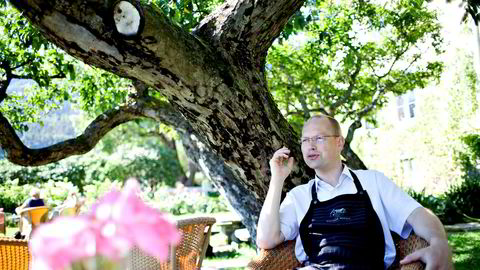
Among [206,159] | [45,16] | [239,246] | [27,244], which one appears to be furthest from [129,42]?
[239,246]

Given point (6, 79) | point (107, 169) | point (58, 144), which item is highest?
point (6, 79)

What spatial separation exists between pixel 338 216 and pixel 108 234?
2140mm

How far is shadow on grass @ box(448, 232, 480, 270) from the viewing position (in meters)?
6.20

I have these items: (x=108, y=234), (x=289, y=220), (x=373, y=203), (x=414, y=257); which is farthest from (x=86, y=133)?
(x=108, y=234)

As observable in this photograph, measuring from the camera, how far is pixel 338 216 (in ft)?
8.95

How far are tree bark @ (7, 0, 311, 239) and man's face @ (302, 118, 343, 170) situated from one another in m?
0.40

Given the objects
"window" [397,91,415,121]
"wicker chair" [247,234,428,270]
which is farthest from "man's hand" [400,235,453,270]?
"window" [397,91,415,121]

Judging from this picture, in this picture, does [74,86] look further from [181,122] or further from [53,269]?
[53,269]

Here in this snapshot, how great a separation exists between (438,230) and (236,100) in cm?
140

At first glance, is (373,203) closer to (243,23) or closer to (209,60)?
(209,60)

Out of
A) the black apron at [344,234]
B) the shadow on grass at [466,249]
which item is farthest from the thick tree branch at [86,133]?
the shadow on grass at [466,249]

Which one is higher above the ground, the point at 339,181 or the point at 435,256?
the point at 339,181

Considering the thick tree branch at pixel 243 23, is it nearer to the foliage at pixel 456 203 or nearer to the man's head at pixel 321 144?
the man's head at pixel 321 144

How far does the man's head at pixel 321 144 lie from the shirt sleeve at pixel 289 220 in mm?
284
